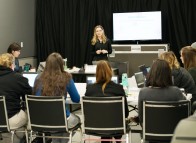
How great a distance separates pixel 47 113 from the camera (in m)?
3.14

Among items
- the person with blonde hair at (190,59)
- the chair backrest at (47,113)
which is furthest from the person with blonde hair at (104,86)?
the person with blonde hair at (190,59)

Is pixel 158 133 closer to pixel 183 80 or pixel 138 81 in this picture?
pixel 183 80

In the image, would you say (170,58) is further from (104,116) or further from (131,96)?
(104,116)

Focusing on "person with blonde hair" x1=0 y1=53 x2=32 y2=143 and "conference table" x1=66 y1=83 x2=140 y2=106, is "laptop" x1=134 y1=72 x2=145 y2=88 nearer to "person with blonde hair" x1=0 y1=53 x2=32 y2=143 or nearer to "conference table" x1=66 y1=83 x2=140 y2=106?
"conference table" x1=66 y1=83 x2=140 y2=106

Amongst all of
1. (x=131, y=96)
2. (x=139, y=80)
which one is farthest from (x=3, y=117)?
(x=139, y=80)

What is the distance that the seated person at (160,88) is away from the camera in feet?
9.64

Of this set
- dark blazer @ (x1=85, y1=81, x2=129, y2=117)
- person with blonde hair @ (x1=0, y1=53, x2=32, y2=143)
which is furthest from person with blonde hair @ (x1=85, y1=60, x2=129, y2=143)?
person with blonde hair @ (x1=0, y1=53, x2=32, y2=143)

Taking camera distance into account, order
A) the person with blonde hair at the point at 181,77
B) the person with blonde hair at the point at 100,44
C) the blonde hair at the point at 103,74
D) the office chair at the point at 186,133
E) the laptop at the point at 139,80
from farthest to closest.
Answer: the person with blonde hair at the point at 100,44 → the laptop at the point at 139,80 → the person with blonde hair at the point at 181,77 → the blonde hair at the point at 103,74 → the office chair at the point at 186,133

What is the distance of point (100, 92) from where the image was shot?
3.17 metres

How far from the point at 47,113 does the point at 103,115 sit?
22.0 inches

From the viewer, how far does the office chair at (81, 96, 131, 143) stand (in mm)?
2932

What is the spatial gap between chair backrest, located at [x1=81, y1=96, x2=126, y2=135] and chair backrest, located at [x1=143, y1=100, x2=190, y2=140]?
0.24m

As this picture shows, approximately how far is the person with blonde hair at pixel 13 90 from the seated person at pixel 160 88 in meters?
1.28

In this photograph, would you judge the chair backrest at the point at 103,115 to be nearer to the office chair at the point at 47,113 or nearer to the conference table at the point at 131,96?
the office chair at the point at 47,113
